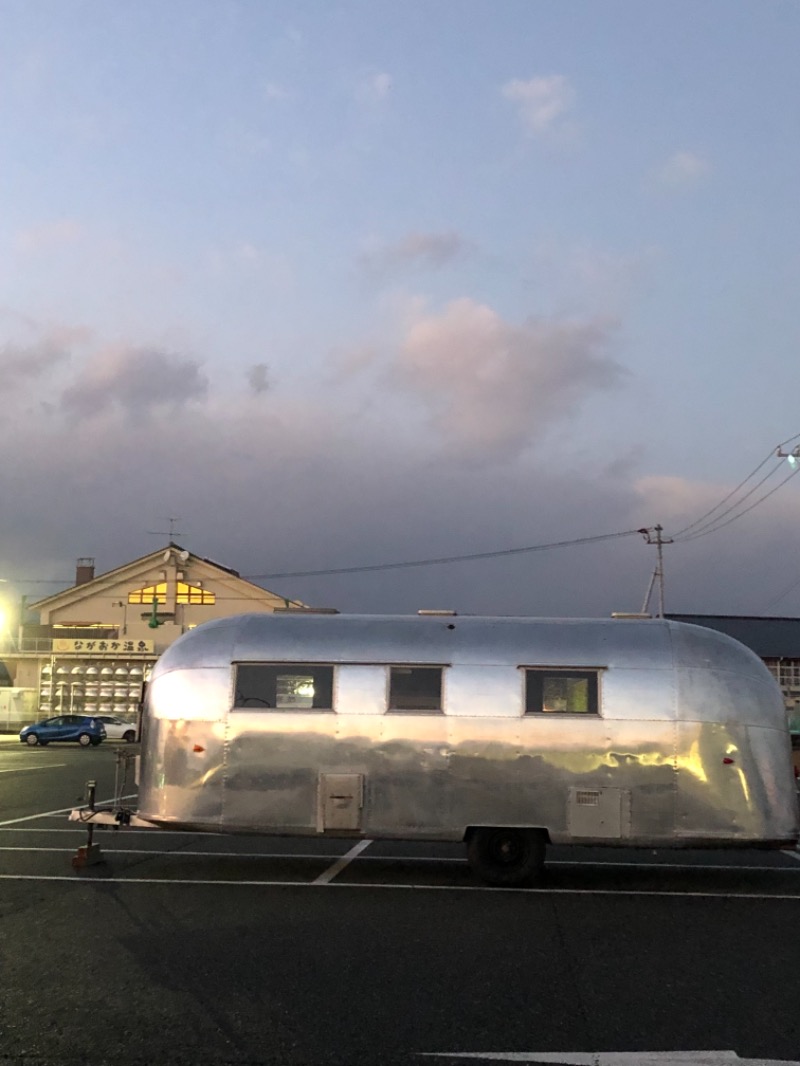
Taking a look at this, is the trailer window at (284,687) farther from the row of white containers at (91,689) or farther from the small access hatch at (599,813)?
the row of white containers at (91,689)

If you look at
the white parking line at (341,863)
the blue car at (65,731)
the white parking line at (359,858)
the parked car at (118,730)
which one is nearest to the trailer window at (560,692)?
the white parking line at (359,858)

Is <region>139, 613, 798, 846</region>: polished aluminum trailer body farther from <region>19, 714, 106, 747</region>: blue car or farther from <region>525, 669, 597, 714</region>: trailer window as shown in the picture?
<region>19, 714, 106, 747</region>: blue car

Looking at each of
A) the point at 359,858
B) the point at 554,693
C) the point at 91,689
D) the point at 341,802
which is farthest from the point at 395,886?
the point at 91,689

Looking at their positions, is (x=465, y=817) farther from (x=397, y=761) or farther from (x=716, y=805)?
(x=716, y=805)

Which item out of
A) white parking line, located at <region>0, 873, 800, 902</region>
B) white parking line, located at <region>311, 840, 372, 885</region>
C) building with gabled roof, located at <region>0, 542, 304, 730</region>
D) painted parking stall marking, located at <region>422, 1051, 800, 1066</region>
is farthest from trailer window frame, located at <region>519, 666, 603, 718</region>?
building with gabled roof, located at <region>0, 542, 304, 730</region>

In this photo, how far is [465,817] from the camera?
11.3m

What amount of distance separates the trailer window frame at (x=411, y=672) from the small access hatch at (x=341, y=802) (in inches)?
33.5

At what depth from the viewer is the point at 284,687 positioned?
38.6 feet

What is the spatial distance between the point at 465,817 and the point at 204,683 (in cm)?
335

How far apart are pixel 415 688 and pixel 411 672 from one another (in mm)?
186

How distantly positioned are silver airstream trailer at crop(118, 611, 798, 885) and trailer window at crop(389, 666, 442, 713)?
0.02 metres

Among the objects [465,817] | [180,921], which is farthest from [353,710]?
[180,921]

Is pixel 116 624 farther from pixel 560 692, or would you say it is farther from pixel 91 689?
pixel 560 692

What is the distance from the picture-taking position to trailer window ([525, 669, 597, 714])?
11.4 meters
